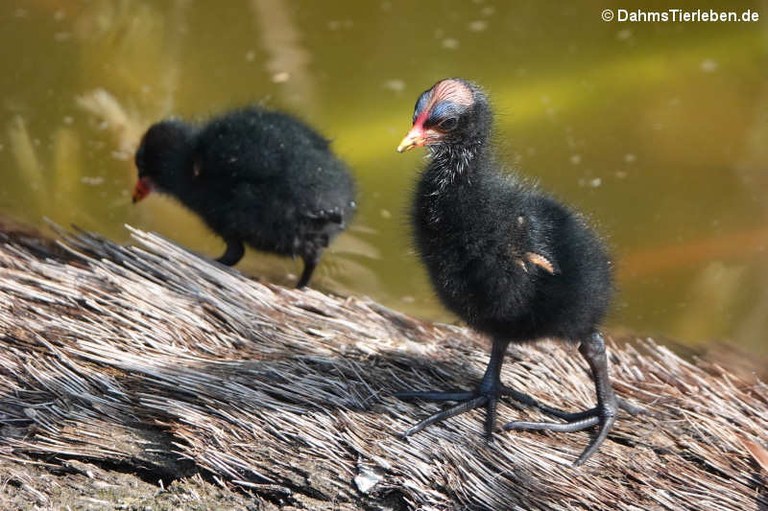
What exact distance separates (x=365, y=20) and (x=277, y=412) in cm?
385

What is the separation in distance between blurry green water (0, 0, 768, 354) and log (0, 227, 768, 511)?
121 cm

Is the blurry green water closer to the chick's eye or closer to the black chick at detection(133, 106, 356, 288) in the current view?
the black chick at detection(133, 106, 356, 288)

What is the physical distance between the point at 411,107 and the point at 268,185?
5.94 ft

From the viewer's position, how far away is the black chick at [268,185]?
4031 millimetres

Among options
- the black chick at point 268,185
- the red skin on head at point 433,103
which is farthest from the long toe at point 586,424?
the black chick at point 268,185

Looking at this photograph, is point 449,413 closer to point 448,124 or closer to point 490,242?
point 490,242

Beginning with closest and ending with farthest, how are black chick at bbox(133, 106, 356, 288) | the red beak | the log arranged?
the log < black chick at bbox(133, 106, 356, 288) < the red beak

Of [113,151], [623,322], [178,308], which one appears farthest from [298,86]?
[178,308]

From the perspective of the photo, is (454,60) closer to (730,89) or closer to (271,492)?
(730,89)

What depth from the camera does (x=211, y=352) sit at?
10.4ft

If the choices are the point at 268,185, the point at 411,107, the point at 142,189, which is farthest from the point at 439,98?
the point at 411,107

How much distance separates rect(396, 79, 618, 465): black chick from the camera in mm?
2760

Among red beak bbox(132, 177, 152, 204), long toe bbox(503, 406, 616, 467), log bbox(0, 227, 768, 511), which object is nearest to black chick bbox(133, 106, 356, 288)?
red beak bbox(132, 177, 152, 204)

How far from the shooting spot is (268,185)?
13.3 ft
